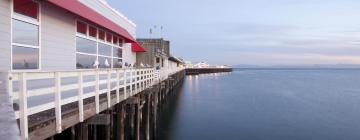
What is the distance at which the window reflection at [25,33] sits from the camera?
345 inches

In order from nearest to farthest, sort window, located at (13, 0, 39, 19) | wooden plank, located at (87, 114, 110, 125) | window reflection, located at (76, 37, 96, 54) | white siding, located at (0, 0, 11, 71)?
white siding, located at (0, 0, 11, 71), window, located at (13, 0, 39, 19), wooden plank, located at (87, 114, 110, 125), window reflection, located at (76, 37, 96, 54)

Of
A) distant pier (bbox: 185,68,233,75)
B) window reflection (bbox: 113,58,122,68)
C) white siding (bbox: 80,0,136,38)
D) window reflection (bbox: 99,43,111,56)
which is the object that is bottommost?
distant pier (bbox: 185,68,233,75)

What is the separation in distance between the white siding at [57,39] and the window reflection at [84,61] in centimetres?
55

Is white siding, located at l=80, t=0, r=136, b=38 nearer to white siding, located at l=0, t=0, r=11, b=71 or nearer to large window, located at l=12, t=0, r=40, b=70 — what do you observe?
large window, located at l=12, t=0, r=40, b=70

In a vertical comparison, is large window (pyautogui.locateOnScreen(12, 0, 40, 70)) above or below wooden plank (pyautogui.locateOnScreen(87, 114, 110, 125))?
above

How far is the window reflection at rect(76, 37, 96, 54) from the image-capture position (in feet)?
43.3

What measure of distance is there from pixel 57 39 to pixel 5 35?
2977 millimetres

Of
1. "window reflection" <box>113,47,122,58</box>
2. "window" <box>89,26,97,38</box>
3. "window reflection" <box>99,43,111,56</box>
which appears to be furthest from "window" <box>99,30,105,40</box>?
"window reflection" <box>113,47,122,58</box>

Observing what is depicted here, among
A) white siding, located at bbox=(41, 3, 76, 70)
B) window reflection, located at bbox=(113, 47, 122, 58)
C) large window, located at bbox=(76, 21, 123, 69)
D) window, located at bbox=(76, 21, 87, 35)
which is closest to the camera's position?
white siding, located at bbox=(41, 3, 76, 70)

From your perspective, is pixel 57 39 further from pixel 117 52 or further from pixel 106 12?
pixel 117 52

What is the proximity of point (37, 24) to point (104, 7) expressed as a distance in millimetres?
7532

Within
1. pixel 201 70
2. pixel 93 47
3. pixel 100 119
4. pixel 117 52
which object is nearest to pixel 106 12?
pixel 117 52

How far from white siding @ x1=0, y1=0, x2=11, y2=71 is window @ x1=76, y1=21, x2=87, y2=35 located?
4.62 m

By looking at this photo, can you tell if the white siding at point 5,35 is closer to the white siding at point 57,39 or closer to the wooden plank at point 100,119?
the white siding at point 57,39
